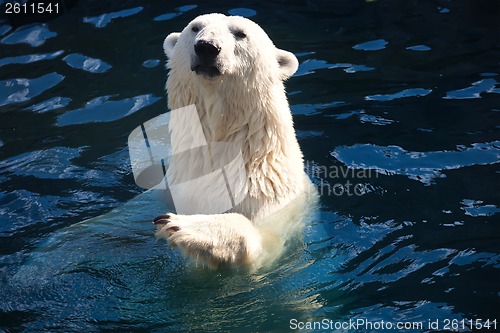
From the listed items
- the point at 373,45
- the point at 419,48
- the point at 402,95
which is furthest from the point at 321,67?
the point at 419,48

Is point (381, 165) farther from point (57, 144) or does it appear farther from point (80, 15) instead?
point (80, 15)

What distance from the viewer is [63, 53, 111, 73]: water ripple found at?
24.1ft

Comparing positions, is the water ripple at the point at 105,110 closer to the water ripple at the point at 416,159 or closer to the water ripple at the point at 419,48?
the water ripple at the point at 416,159

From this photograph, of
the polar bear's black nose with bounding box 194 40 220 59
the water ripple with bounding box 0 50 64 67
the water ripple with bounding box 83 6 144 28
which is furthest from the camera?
the water ripple with bounding box 83 6 144 28

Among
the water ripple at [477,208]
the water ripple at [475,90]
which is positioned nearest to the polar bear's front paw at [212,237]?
the water ripple at [477,208]

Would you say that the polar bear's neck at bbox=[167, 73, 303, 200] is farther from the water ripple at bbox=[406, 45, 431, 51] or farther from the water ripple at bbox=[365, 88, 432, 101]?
the water ripple at bbox=[406, 45, 431, 51]

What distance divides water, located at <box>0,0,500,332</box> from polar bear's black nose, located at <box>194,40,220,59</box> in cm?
114

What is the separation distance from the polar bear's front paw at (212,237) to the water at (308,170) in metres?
0.17

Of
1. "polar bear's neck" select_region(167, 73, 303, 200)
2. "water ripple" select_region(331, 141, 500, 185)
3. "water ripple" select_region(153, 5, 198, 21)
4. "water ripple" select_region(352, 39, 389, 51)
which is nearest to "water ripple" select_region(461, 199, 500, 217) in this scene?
"water ripple" select_region(331, 141, 500, 185)

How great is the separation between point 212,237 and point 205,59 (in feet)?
3.32

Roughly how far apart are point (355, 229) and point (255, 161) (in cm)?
75

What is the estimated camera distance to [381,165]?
5.51 metres

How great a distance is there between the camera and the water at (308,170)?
409cm

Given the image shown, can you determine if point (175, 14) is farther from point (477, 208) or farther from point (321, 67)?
point (477, 208)
